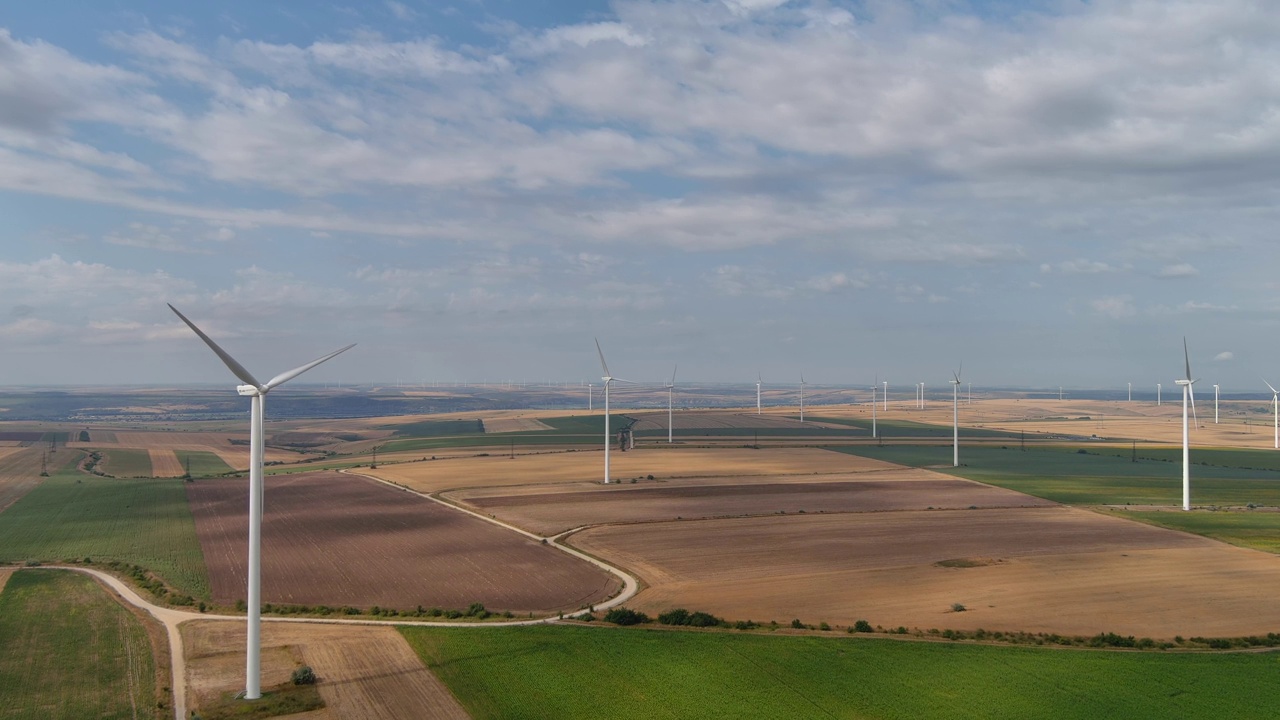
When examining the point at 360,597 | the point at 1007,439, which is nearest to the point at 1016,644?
the point at 360,597

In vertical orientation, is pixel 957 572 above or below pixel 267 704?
below

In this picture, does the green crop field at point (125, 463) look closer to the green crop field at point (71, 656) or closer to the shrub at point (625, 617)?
the green crop field at point (71, 656)

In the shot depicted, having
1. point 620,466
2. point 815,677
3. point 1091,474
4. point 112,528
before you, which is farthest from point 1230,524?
point 112,528

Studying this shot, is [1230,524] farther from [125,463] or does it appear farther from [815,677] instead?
[125,463]

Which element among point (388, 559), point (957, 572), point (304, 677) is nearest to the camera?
point (304, 677)

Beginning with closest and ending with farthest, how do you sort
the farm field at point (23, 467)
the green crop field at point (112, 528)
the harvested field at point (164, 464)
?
the green crop field at point (112, 528), the farm field at point (23, 467), the harvested field at point (164, 464)

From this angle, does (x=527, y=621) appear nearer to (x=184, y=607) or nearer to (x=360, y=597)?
(x=360, y=597)

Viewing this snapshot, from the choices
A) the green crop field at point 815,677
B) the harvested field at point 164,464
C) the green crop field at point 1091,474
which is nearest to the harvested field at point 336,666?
the green crop field at point 815,677

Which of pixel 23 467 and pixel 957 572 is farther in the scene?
pixel 23 467
